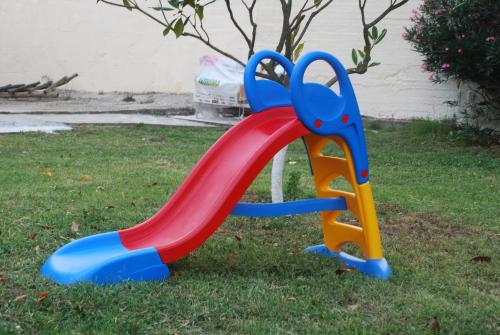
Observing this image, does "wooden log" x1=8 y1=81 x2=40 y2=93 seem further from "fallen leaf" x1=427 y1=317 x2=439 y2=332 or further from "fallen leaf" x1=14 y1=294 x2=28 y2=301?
"fallen leaf" x1=427 y1=317 x2=439 y2=332

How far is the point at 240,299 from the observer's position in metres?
3.15

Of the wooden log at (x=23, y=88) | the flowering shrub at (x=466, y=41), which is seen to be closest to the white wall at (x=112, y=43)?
the wooden log at (x=23, y=88)

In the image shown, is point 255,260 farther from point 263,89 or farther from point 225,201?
point 263,89

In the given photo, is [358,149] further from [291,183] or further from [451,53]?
[451,53]

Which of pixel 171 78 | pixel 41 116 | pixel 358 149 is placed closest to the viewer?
pixel 358 149

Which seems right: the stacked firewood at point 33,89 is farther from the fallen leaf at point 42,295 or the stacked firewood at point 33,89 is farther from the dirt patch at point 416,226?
the fallen leaf at point 42,295

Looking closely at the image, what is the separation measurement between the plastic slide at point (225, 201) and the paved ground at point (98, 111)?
5653mm

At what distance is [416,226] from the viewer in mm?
4727

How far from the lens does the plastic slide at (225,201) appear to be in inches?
130

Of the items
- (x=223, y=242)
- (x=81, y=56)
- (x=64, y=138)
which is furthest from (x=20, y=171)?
(x=81, y=56)

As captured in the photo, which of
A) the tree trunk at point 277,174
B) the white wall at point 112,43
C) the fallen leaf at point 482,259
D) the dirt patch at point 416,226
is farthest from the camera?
the white wall at point 112,43

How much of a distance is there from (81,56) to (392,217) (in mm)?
10923

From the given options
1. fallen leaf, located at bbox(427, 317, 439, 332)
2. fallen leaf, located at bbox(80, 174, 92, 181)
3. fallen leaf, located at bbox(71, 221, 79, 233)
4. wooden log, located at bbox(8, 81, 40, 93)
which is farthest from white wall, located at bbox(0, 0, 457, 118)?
fallen leaf, located at bbox(427, 317, 439, 332)

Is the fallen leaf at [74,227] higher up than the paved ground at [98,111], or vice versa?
the paved ground at [98,111]
